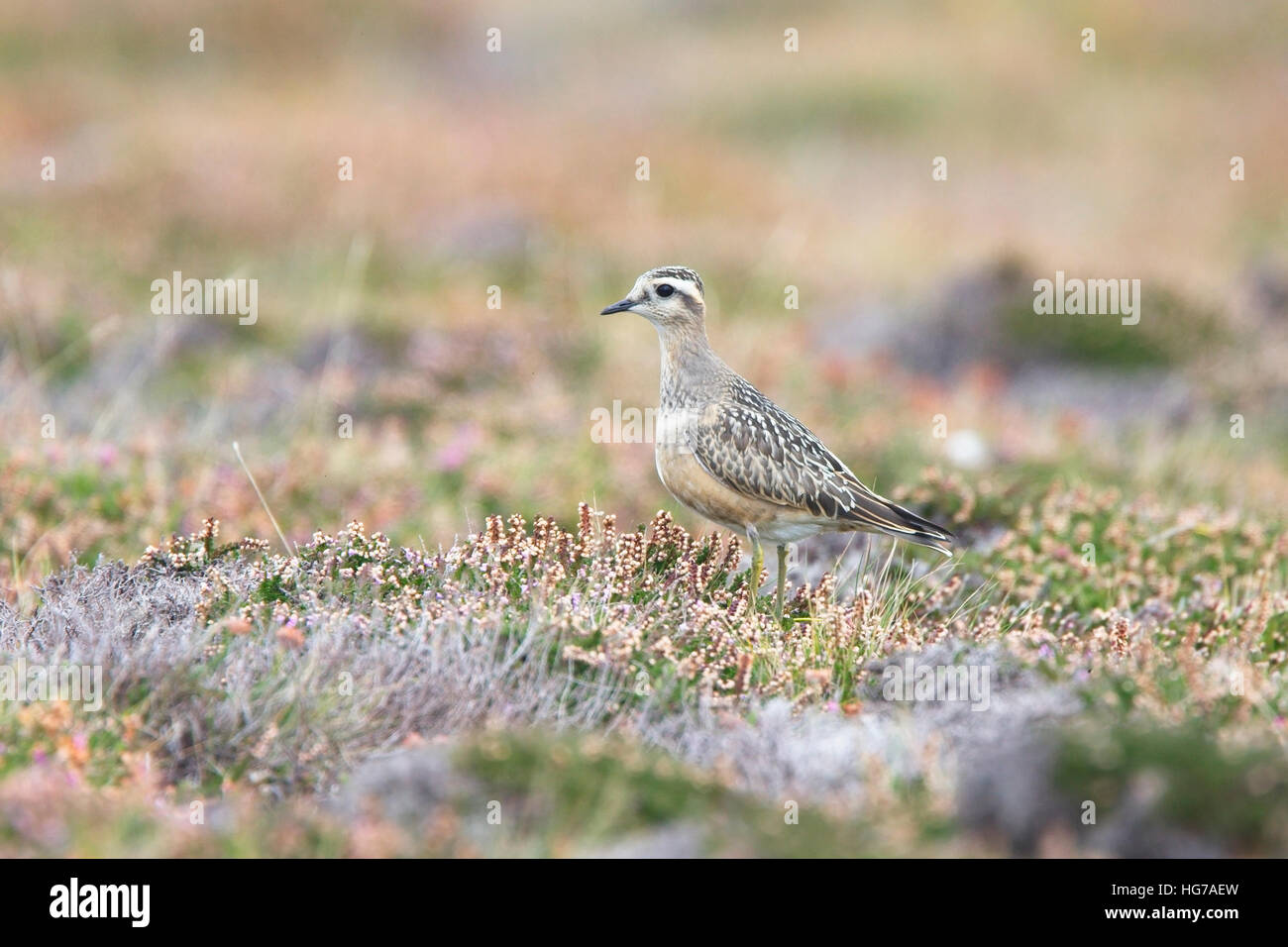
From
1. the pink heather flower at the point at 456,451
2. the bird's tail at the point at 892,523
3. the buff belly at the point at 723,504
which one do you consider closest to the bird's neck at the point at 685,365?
the buff belly at the point at 723,504

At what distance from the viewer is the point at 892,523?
23.0 ft

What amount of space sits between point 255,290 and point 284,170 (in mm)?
4586

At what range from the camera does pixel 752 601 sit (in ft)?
21.2

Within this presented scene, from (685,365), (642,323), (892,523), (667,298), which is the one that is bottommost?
(892,523)

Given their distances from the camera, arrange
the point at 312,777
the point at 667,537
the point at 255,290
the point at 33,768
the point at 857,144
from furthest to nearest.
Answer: the point at 857,144, the point at 255,290, the point at 667,537, the point at 312,777, the point at 33,768

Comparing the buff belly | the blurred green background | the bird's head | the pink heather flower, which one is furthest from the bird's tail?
the pink heather flower

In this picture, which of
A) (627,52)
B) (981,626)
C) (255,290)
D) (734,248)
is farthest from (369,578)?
(627,52)

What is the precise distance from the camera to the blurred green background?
34.0 feet

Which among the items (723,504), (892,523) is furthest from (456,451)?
(892,523)

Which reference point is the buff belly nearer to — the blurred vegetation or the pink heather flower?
the blurred vegetation

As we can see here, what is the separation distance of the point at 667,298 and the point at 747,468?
1.09m

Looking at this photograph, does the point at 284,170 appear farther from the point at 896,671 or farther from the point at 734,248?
the point at 896,671

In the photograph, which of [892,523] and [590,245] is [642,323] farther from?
[892,523]

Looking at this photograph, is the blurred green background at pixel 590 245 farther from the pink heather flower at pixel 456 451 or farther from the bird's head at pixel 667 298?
the bird's head at pixel 667 298
